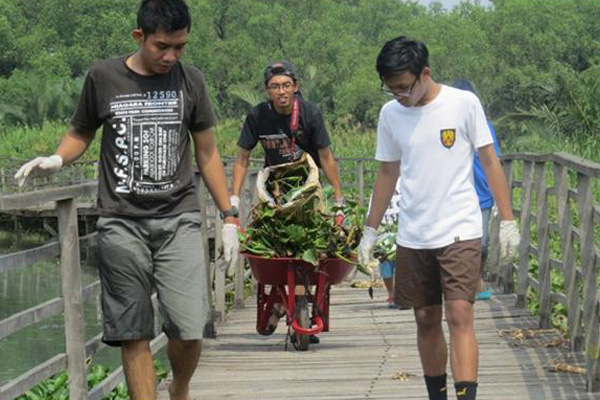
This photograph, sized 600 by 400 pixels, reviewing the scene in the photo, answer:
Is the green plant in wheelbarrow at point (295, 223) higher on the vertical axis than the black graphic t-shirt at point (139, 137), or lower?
lower

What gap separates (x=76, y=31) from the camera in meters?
97.9

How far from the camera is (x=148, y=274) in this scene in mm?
5848

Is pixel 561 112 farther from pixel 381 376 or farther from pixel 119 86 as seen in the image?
pixel 119 86

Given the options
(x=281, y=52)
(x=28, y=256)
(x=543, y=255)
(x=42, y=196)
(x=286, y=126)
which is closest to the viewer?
(x=42, y=196)

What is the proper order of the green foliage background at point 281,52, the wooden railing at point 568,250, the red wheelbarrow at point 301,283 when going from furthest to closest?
1. the green foliage background at point 281,52
2. the red wheelbarrow at point 301,283
3. the wooden railing at point 568,250

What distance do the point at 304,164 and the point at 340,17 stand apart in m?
106

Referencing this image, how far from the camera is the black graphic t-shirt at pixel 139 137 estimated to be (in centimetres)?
573

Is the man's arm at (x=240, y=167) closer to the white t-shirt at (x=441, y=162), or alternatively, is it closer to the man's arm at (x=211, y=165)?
the man's arm at (x=211, y=165)

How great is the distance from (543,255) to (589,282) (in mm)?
2747

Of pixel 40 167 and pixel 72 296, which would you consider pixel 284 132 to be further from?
pixel 40 167

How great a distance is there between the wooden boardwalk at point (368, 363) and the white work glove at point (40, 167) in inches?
87.1

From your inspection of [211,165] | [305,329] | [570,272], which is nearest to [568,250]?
[570,272]

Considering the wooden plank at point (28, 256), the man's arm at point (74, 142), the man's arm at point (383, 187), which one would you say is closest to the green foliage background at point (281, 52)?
the man's arm at point (383, 187)

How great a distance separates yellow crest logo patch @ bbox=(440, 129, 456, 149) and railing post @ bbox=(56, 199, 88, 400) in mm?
1577
